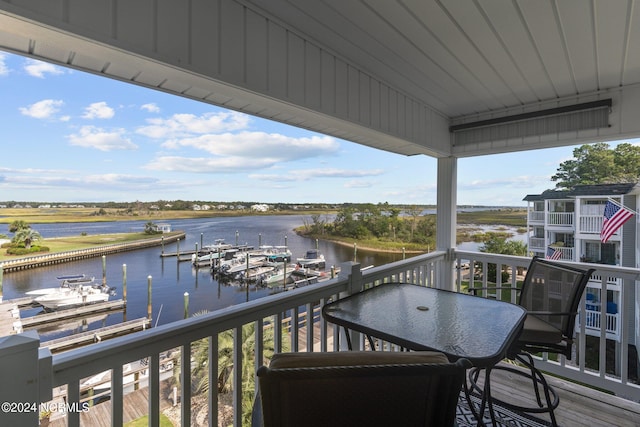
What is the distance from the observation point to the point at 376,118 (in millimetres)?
2701

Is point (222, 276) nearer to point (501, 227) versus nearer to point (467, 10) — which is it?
point (467, 10)

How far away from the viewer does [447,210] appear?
3854mm

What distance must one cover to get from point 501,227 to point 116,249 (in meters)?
3.81

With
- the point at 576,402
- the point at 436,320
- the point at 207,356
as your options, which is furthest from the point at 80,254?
the point at 576,402

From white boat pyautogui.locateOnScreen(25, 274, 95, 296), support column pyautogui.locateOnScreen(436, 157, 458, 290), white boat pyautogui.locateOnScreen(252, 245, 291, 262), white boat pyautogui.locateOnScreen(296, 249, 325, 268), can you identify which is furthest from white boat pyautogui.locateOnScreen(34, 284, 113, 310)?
support column pyautogui.locateOnScreen(436, 157, 458, 290)

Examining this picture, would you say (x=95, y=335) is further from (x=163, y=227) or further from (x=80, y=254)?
(x=163, y=227)

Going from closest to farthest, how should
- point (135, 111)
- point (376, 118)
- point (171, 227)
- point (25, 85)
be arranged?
point (25, 85) → point (171, 227) → point (135, 111) → point (376, 118)

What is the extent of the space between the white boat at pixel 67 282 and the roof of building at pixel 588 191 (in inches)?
170

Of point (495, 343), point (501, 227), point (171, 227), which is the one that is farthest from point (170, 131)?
point (501, 227)

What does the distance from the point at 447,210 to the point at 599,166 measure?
1.68m

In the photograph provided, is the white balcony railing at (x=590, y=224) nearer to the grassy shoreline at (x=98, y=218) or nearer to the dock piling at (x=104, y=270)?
the grassy shoreline at (x=98, y=218)

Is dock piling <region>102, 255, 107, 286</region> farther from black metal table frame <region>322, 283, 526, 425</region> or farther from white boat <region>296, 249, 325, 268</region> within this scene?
white boat <region>296, 249, 325, 268</region>

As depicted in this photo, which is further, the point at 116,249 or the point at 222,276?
the point at 222,276

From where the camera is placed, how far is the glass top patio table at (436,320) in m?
1.37
